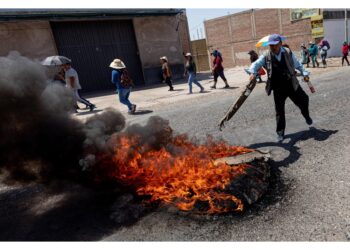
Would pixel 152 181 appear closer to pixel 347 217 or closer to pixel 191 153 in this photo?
pixel 191 153

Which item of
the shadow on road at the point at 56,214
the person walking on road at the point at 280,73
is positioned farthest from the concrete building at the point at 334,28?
the shadow on road at the point at 56,214

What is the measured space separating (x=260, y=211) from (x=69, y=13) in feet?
51.3

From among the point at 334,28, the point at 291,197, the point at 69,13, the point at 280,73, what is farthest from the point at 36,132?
the point at 334,28

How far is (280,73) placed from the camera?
17.0ft

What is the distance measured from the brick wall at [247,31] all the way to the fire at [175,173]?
25.1m

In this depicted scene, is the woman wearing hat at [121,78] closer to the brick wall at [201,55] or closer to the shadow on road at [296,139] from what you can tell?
the shadow on road at [296,139]

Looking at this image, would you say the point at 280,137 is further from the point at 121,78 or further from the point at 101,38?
the point at 101,38

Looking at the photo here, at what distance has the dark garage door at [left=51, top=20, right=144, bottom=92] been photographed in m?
16.4

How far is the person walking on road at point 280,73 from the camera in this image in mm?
Result: 5094

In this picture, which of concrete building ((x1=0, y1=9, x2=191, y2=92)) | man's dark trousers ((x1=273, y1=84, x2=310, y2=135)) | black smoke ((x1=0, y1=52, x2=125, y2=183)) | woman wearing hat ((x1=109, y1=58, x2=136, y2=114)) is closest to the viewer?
black smoke ((x1=0, y1=52, x2=125, y2=183))

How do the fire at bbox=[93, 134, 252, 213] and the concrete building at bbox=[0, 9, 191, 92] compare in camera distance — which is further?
the concrete building at bbox=[0, 9, 191, 92]

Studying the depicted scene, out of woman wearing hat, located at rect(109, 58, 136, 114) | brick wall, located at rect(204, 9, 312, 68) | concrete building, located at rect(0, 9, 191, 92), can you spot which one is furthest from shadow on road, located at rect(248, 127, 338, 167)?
brick wall, located at rect(204, 9, 312, 68)

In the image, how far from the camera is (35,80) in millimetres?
4246

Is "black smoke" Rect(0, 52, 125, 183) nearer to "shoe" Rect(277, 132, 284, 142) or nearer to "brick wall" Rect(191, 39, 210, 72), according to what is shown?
"shoe" Rect(277, 132, 284, 142)
